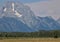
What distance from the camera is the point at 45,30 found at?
4266mm

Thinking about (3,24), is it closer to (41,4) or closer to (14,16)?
(14,16)

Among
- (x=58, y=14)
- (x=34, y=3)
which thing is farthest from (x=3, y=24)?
(x=58, y=14)

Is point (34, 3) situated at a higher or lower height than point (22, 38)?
higher

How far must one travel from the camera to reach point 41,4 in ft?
14.3

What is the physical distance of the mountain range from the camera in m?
4.30

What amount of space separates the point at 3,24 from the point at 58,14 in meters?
1.12

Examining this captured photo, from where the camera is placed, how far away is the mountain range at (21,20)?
4.30 m

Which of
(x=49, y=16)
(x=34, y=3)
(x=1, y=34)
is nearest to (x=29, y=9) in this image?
(x=34, y=3)

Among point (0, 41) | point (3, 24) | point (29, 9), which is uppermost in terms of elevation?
point (29, 9)

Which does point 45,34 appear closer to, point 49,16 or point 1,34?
point 49,16

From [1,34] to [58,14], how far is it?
1196mm

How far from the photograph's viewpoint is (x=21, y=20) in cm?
435

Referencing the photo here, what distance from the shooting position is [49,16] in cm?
430

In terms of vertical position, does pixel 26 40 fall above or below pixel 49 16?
below
